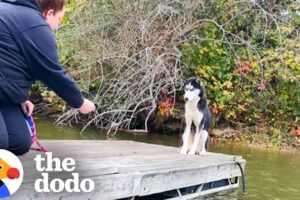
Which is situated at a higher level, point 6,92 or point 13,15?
point 13,15

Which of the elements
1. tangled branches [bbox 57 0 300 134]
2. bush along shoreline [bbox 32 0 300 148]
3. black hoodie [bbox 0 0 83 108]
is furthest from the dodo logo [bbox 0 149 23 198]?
tangled branches [bbox 57 0 300 134]

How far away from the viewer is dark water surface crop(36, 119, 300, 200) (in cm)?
645

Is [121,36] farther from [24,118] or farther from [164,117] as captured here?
[24,118]

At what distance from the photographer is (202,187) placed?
5.88 metres

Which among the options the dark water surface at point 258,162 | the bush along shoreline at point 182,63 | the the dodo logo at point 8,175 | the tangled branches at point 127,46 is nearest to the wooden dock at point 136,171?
the the dodo logo at point 8,175

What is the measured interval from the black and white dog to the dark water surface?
85cm

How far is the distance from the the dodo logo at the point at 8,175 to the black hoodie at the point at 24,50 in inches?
14.3

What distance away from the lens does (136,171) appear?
14.4ft

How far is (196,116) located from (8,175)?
12.5 ft

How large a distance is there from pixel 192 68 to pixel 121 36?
2253mm

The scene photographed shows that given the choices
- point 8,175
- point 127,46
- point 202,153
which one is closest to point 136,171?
point 8,175

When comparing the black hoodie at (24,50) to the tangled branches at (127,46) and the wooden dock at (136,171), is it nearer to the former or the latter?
the wooden dock at (136,171)

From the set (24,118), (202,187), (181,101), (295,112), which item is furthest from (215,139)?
(24,118)

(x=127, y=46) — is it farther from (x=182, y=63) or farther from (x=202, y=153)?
(x=202, y=153)
